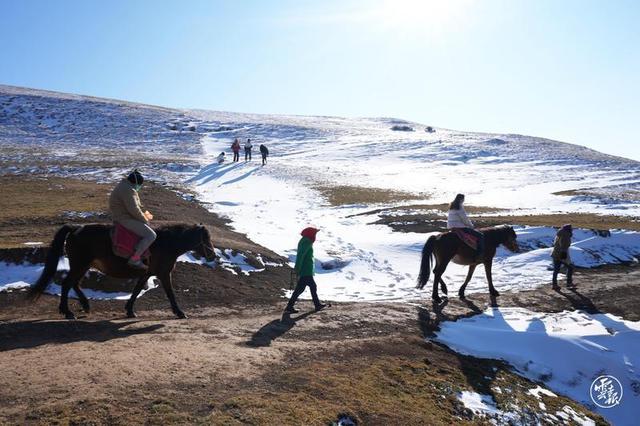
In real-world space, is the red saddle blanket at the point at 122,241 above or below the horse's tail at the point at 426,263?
above

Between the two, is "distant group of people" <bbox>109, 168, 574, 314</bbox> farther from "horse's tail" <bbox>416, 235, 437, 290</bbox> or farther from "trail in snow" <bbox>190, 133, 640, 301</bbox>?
"trail in snow" <bbox>190, 133, 640, 301</bbox>

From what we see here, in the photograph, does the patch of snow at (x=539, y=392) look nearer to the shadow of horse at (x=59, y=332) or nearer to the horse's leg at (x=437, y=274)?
the horse's leg at (x=437, y=274)

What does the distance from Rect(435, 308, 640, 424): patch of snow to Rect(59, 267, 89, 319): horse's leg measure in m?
7.81

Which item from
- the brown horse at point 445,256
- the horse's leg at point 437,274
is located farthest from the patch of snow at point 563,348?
the brown horse at point 445,256

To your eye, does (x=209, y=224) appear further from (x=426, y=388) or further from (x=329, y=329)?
(x=426, y=388)

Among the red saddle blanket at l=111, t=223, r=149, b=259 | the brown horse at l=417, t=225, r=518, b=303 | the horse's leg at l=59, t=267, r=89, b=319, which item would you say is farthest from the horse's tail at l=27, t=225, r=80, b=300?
the brown horse at l=417, t=225, r=518, b=303

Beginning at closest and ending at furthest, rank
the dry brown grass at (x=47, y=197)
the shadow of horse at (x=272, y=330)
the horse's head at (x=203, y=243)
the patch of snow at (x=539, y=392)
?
1. the patch of snow at (x=539, y=392)
2. the shadow of horse at (x=272, y=330)
3. the horse's head at (x=203, y=243)
4. the dry brown grass at (x=47, y=197)

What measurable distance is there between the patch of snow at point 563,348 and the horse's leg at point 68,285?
Answer: 7.81 meters

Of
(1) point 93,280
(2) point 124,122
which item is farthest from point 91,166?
(2) point 124,122

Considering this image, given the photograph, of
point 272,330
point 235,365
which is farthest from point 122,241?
point 235,365

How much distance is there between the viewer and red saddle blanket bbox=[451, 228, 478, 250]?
14.1 m

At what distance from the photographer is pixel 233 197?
32.0 m

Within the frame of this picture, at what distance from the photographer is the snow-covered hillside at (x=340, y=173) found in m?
19.2

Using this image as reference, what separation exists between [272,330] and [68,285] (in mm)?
4275
